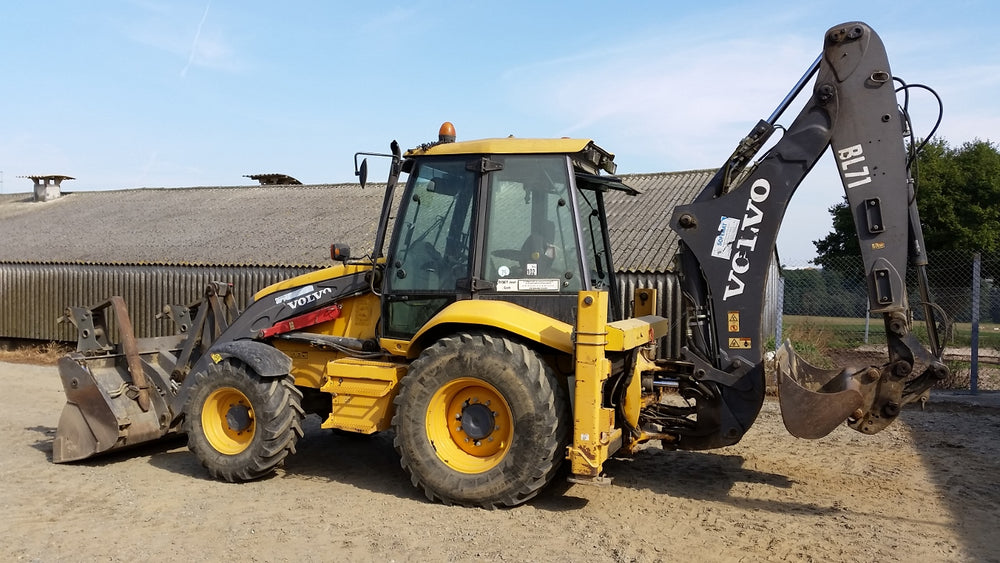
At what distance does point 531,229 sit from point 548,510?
6.36 ft

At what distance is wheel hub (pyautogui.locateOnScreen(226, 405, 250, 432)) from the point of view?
6.05 metres

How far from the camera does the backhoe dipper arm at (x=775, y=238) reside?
4.88m

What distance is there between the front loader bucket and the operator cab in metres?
2.53

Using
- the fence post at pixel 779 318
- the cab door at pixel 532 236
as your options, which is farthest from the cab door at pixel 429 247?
the fence post at pixel 779 318

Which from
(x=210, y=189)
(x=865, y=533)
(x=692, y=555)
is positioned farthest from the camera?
(x=210, y=189)

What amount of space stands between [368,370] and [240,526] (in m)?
1.39

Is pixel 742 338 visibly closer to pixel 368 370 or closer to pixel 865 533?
pixel 865 533

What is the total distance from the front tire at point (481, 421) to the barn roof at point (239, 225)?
6886mm

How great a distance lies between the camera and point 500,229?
18.0ft

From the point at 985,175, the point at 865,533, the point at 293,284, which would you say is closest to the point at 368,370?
the point at 293,284

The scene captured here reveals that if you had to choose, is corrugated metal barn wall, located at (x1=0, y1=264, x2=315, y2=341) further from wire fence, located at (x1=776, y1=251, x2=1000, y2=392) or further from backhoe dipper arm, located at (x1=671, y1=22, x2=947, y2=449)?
backhoe dipper arm, located at (x1=671, y1=22, x2=947, y2=449)

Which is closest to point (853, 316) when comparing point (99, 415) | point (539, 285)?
point (539, 285)

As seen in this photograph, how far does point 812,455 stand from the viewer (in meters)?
6.71

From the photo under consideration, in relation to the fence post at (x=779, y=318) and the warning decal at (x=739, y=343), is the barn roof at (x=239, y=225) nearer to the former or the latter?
the fence post at (x=779, y=318)
